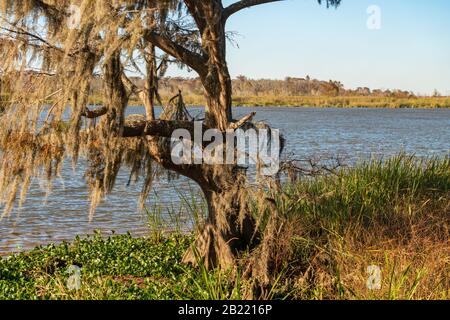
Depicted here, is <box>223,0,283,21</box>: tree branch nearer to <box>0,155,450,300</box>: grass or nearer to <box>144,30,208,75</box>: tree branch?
<box>144,30,208,75</box>: tree branch

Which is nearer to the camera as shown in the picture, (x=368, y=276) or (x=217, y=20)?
(x=368, y=276)

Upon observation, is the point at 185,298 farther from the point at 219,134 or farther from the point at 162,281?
the point at 219,134

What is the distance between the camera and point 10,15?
5.89m

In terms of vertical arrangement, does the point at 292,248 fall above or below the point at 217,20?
below

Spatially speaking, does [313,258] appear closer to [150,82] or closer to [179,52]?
[179,52]

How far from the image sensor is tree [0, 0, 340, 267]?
574 cm

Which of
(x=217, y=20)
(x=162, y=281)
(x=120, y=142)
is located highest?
(x=217, y=20)

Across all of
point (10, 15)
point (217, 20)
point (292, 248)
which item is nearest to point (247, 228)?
point (292, 248)

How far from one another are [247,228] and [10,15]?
272 cm

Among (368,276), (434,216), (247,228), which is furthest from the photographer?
(434,216)
